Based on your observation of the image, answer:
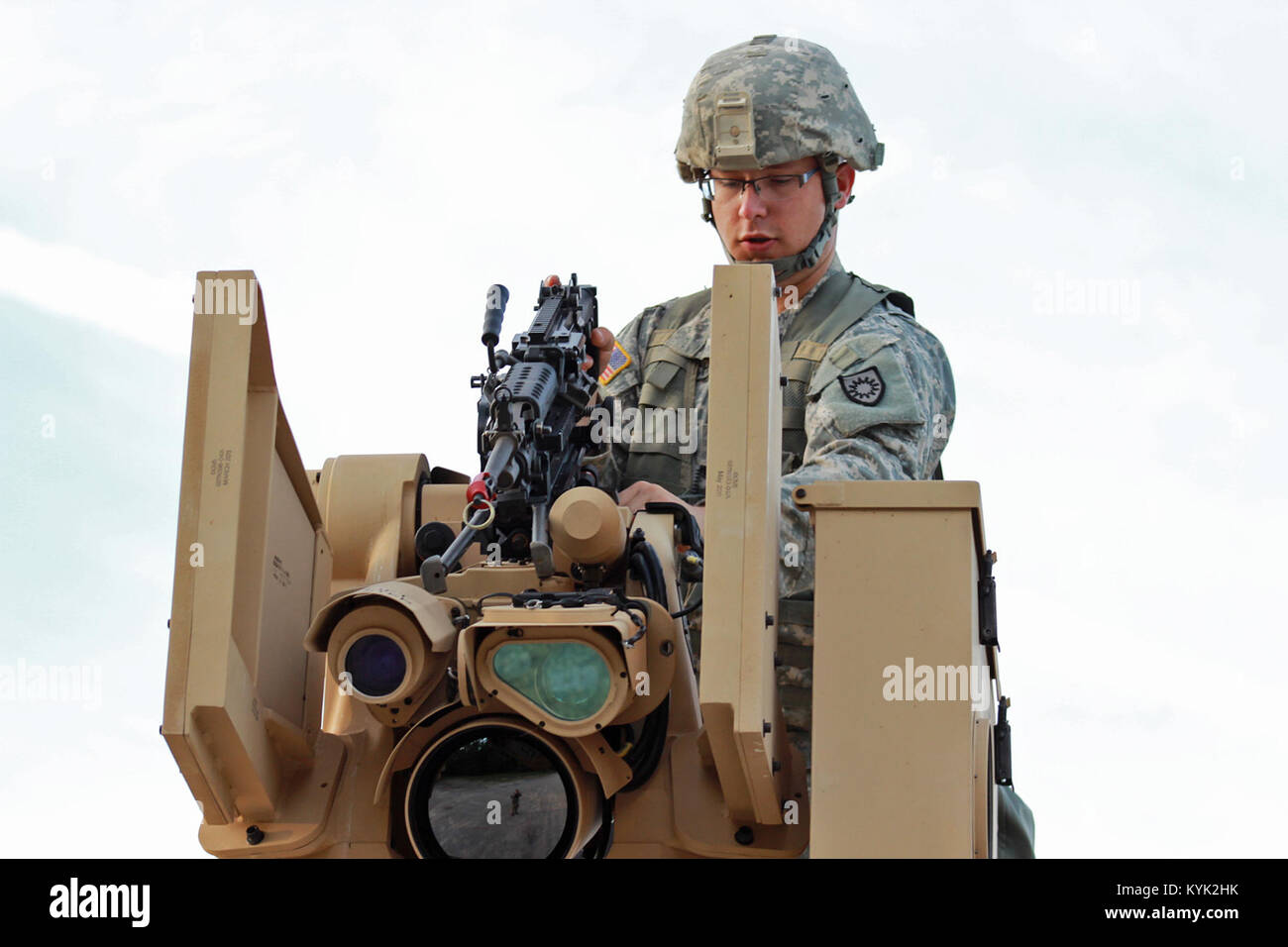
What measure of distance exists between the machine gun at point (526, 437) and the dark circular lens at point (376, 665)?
0.31 meters

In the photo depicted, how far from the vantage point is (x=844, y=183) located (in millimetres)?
7367

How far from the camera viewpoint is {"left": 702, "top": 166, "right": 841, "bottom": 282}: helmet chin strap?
23.0 feet

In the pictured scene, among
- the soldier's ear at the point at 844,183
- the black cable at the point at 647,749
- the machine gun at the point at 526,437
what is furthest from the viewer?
the soldier's ear at the point at 844,183

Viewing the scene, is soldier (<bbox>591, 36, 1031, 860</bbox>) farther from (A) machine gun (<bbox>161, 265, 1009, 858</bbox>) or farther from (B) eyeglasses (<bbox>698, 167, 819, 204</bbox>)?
(A) machine gun (<bbox>161, 265, 1009, 858</bbox>)

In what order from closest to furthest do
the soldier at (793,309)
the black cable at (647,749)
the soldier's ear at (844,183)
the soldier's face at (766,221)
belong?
the black cable at (647,749), the soldier at (793,309), the soldier's face at (766,221), the soldier's ear at (844,183)

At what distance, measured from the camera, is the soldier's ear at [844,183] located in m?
7.29

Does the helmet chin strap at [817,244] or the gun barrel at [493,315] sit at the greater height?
the helmet chin strap at [817,244]

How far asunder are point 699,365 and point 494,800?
2.63 metres

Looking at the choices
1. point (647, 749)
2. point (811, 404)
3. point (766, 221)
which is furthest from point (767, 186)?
point (647, 749)

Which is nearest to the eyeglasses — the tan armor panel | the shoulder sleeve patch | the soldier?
the soldier

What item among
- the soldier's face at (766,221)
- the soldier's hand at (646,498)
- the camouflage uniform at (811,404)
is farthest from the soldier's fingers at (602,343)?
the soldier's face at (766,221)

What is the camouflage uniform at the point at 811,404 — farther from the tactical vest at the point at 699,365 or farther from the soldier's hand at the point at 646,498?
the soldier's hand at the point at 646,498

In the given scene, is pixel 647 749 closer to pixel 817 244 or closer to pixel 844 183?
pixel 817 244
